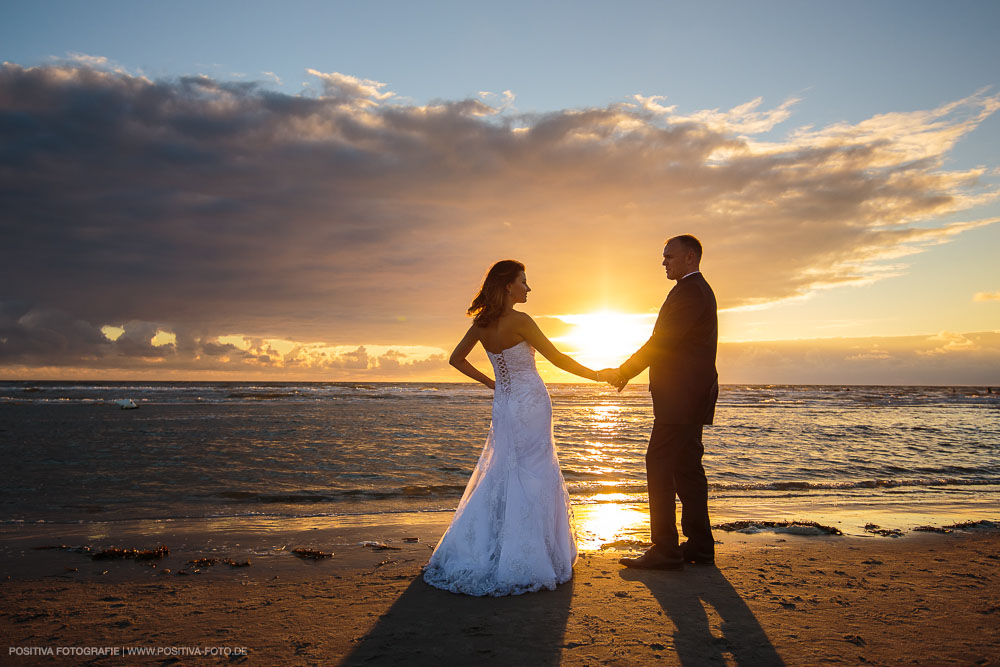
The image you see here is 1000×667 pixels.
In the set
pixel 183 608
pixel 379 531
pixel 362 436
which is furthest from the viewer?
pixel 362 436

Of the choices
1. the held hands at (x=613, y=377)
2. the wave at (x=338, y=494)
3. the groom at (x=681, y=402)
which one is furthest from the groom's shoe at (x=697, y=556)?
the wave at (x=338, y=494)

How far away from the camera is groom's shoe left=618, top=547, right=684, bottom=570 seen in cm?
523

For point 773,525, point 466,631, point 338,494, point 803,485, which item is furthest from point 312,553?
point 803,485

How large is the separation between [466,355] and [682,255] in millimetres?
2239

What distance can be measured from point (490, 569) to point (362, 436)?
14412 mm

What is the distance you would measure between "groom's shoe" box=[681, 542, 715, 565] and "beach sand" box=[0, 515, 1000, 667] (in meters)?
0.10

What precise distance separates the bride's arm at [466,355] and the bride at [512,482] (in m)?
0.02

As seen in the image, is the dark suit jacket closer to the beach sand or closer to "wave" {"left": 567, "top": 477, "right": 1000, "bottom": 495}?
the beach sand

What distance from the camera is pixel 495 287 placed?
16.9 feet

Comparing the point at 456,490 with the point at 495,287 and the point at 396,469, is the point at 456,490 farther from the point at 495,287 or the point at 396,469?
the point at 495,287

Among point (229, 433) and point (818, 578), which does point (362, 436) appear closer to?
point (229, 433)

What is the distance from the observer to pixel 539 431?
5191 mm

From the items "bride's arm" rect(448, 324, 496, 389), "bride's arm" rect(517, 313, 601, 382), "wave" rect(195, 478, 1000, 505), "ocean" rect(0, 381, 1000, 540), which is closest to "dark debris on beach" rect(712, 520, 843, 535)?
"ocean" rect(0, 381, 1000, 540)

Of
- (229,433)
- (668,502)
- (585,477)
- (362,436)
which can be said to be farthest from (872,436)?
(229,433)
